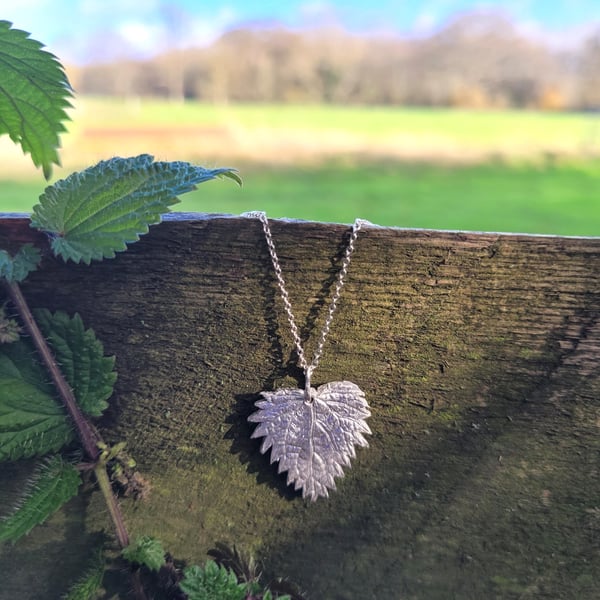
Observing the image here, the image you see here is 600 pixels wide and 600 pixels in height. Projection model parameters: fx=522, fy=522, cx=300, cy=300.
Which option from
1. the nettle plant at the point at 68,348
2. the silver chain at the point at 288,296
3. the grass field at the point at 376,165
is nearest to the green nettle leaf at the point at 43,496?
the nettle plant at the point at 68,348

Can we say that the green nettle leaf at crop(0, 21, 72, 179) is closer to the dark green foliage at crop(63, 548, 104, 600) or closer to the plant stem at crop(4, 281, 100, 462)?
the plant stem at crop(4, 281, 100, 462)

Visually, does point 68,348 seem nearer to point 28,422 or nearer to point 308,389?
point 28,422

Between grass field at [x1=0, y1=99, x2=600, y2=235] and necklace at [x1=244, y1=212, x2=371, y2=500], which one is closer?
necklace at [x1=244, y1=212, x2=371, y2=500]

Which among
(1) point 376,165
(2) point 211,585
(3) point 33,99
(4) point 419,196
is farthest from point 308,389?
(1) point 376,165

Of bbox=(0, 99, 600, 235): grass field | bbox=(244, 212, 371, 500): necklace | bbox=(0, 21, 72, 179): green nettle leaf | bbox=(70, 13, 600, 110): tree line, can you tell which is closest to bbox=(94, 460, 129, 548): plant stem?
bbox=(244, 212, 371, 500): necklace

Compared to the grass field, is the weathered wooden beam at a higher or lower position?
higher

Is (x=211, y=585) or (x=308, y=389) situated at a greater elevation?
(x=308, y=389)

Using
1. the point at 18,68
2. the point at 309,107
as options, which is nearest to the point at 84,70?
the point at 309,107
